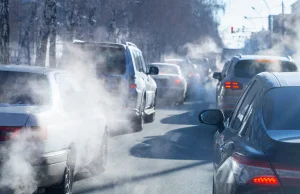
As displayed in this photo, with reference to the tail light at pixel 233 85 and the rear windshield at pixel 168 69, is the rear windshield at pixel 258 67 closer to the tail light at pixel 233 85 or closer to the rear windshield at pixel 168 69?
the tail light at pixel 233 85

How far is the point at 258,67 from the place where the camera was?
49.3ft

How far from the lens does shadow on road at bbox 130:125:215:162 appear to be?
37.9ft

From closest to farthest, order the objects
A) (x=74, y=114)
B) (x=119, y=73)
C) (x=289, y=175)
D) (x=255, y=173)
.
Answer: (x=289, y=175) < (x=255, y=173) < (x=74, y=114) < (x=119, y=73)

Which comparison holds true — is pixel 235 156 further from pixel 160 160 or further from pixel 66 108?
pixel 160 160

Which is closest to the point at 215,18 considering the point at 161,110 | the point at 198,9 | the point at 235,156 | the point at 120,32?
the point at 198,9

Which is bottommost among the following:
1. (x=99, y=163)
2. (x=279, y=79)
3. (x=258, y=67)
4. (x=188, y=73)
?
(x=99, y=163)

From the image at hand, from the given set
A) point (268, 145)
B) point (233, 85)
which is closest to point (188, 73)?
point (233, 85)

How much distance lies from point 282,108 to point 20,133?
3008mm

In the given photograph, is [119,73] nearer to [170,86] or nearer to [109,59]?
[109,59]

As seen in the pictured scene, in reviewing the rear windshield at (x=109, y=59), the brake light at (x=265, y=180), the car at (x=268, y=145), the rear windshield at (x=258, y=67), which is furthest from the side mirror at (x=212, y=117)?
the rear windshield at (x=258, y=67)

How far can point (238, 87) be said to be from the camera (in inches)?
595

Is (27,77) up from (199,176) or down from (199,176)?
up

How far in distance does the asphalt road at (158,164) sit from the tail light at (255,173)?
4.49 meters

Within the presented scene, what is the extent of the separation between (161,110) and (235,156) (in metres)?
19.0
